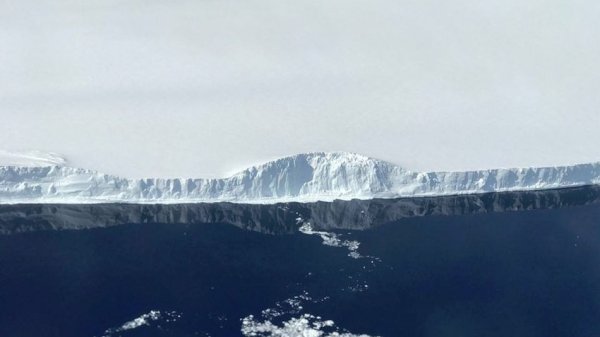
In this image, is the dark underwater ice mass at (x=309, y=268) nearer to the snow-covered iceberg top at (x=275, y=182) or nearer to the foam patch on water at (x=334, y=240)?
the foam patch on water at (x=334, y=240)

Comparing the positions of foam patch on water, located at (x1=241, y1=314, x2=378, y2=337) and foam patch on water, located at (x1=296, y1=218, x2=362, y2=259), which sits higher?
foam patch on water, located at (x1=296, y1=218, x2=362, y2=259)

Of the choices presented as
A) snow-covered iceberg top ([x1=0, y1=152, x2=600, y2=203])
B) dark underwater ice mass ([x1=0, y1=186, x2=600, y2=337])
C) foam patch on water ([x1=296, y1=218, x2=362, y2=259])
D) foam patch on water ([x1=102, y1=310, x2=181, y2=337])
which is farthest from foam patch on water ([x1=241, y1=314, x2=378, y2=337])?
snow-covered iceberg top ([x1=0, y1=152, x2=600, y2=203])

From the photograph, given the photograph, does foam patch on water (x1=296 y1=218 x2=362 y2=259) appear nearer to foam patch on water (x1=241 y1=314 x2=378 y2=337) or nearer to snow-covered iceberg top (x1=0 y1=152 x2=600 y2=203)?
snow-covered iceberg top (x1=0 y1=152 x2=600 y2=203)

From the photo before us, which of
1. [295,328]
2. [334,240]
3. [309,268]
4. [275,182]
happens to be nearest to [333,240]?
[334,240]

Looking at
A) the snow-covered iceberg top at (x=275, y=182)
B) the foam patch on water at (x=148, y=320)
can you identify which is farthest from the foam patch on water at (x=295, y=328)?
the snow-covered iceberg top at (x=275, y=182)

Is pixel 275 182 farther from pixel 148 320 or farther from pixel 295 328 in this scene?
pixel 148 320

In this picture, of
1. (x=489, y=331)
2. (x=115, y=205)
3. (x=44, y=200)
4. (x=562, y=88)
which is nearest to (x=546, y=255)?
(x=489, y=331)
